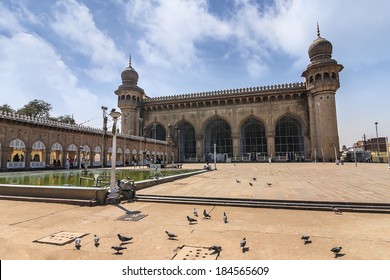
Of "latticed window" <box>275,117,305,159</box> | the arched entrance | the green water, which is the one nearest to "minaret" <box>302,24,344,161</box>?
"latticed window" <box>275,117,305,159</box>

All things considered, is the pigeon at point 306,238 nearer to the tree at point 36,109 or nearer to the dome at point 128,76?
the dome at point 128,76

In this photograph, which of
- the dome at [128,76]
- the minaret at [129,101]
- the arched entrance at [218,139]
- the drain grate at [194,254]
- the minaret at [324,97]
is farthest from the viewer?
the dome at [128,76]

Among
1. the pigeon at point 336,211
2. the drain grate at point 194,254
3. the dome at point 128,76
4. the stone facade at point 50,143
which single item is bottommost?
the drain grate at point 194,254

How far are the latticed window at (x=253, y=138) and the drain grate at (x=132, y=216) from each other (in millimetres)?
34193

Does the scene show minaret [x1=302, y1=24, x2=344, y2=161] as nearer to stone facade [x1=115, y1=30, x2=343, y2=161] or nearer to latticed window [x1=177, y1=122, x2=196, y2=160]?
stone facade [x1=115, y1=30, x2=343, y2=161]

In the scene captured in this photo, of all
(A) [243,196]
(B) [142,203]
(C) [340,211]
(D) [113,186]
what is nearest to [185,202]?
(B) [142,203]

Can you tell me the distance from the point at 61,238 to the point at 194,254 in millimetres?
2299

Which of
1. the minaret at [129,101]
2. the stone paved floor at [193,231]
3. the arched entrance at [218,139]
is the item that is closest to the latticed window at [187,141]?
the arched entrance at [218,139]

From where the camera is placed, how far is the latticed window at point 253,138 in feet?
127

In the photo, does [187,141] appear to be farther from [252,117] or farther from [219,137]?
[252,117]

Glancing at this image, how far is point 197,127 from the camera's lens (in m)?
40.1

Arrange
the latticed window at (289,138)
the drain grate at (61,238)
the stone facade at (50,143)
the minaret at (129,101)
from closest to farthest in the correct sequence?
the drain grate at (61,238) → the stone facade at (50,143) → the latticed window at (289,138) → the minaret at (129,101)

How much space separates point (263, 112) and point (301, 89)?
6479mm

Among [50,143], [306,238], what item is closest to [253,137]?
[50,143]
